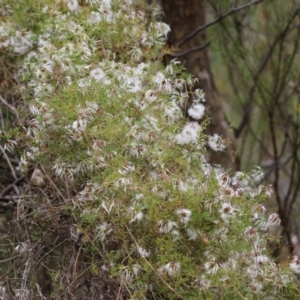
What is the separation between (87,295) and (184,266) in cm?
38

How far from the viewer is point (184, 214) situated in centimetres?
261

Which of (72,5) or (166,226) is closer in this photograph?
(166,226)

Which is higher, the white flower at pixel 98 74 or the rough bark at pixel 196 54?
the white flower at pixel 98 74

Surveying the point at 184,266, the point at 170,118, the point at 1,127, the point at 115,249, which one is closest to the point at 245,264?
the point at 184,266

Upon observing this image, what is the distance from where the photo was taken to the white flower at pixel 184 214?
8.54 feet

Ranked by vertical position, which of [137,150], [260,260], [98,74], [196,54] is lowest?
[196,54]

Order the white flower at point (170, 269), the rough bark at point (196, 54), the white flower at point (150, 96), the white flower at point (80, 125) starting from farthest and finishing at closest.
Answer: the rough bark at point (196, 54), the white flower at point (150, 96), the white flower at point (80, 125), the white flower at point (170, 269)

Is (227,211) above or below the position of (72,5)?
below

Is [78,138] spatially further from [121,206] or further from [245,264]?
[245,264]

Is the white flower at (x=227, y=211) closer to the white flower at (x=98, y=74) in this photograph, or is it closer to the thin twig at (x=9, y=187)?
the white flower at (x=98, y=74)

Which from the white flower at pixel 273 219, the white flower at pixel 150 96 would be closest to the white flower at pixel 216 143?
the white flower at pixel 150 96

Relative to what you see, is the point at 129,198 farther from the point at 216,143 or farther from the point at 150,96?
the point at 216,143

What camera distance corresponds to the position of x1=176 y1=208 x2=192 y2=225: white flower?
260 centimetres

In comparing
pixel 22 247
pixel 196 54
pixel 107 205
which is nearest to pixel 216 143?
pixel 107 205
